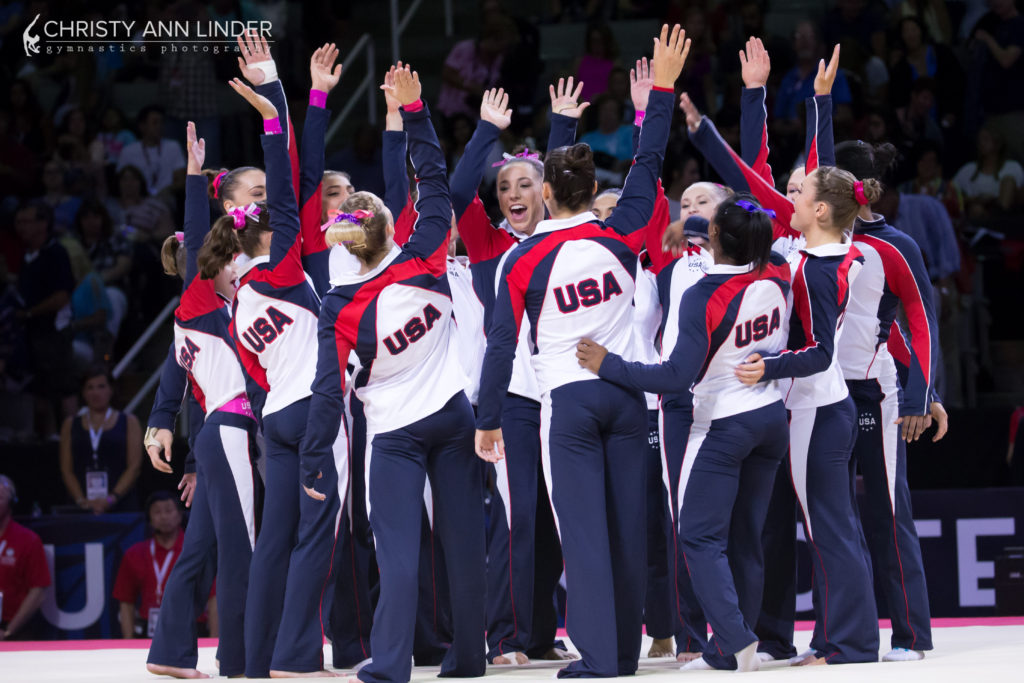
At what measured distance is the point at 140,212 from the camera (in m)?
11.1

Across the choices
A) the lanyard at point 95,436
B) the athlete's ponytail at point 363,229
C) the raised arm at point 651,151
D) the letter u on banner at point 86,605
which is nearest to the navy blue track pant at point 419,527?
the athlete's ponytail at point 363,229

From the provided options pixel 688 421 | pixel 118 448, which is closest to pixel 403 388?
pixel 688 421

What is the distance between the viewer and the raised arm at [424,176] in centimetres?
489

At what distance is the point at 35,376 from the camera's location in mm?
10305

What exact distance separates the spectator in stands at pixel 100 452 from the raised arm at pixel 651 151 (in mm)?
5157

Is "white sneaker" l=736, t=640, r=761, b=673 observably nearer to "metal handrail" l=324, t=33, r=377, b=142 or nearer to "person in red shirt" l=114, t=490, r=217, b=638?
"person in red shirt" l=114, t=490, r=217, b=638

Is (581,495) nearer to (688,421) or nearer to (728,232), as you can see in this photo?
(688,421)

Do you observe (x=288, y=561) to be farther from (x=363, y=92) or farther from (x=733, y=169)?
(x=363, y=92)

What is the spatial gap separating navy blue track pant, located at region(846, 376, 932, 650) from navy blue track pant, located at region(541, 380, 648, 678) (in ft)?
3.30

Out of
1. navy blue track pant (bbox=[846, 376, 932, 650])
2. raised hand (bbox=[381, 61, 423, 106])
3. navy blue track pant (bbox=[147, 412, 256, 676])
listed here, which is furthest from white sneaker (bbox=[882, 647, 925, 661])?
raised hand (bbox=[381, 61, 423, 106])

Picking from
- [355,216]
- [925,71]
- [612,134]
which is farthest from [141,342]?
[925,71]

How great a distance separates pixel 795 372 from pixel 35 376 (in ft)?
23.7

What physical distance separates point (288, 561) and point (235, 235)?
131cm

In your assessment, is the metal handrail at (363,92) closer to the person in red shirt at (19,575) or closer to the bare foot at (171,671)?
the person in red shirt at (19,575)
